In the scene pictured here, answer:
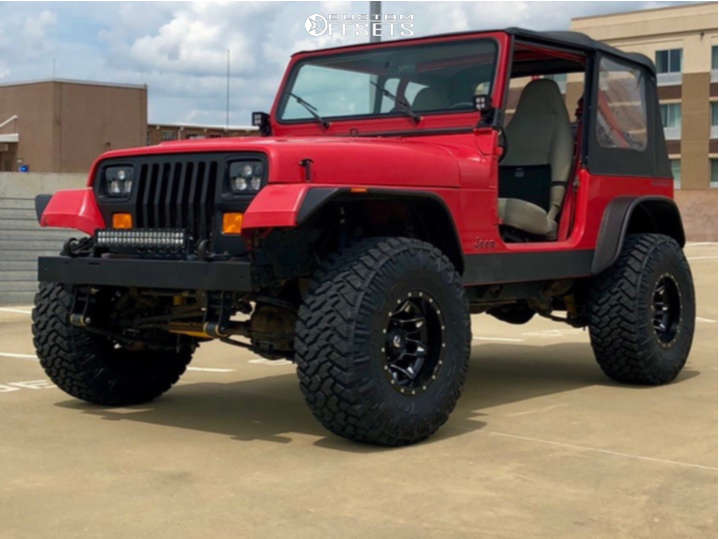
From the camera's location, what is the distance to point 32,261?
13750 millimetres

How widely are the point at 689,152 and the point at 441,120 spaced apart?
149 feet

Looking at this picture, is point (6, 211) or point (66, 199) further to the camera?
point (6, 211)

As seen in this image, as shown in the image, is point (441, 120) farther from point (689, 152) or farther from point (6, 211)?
point (689, 152)

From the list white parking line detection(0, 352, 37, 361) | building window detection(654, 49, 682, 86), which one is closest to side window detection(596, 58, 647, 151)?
white parking line detection(0, 352, 37, 361)

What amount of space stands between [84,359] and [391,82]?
2495mm

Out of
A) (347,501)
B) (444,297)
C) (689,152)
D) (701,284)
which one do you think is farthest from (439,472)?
(689,152)

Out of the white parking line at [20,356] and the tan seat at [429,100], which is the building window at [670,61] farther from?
the tan seat at [429,100]

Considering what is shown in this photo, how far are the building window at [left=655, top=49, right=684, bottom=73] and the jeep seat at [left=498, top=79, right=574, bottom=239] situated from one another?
45.2m

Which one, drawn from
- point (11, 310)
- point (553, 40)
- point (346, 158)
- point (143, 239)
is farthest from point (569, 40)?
point (11, 310)

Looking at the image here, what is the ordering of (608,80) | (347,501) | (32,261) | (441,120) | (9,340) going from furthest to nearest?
(32,261)
(9,340)
(608,80)
(441,120)
(347,501)

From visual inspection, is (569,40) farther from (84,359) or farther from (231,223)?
(84,359)

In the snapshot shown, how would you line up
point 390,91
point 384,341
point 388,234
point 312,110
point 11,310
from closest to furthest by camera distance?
point 384,341 → point 388,234 → point 390,91 → point 312,110 → point 11,310

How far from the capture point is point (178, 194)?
5.68m

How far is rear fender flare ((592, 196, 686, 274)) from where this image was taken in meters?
7.39
